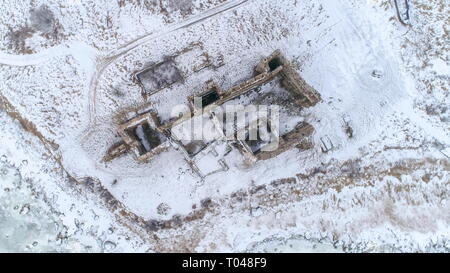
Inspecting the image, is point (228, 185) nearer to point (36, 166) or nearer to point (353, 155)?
point (353, 155)

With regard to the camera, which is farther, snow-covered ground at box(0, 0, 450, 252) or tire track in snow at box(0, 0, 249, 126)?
tire track in snow at box(0, 0, 249, 126)

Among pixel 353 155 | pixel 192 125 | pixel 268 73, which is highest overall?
Answer: pixel 268 73

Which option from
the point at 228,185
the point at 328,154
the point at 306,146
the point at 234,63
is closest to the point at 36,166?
the point at 228,185

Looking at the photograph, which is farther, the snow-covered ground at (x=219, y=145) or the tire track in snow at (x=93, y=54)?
the tire track in snow at (x=93, y=54)

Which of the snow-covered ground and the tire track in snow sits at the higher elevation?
the tire track in snow

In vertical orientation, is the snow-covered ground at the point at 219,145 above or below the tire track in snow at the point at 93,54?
below

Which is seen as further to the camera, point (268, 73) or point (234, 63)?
point (234, 63)

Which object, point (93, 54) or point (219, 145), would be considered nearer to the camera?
point (219, 145)

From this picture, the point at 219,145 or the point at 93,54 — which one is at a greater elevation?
the point at 93,54
